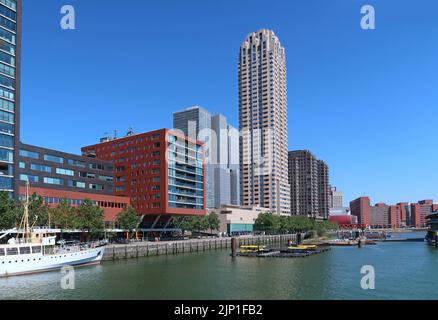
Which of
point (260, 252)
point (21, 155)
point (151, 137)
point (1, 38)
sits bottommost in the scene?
point (260, 252)

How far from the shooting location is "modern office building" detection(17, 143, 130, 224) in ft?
373

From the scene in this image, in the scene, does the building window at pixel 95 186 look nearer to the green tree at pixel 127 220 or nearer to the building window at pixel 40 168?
the building window at pixel 40 168

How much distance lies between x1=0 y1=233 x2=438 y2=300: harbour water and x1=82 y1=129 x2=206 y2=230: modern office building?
60.6m

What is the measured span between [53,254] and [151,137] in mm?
A: 76815

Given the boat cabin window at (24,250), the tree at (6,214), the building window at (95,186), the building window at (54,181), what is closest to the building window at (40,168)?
the building window at (54,181)

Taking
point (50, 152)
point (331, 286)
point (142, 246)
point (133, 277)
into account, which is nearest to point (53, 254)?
point (133, 277)

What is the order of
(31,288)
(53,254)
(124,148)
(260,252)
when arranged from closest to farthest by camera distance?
(31,288), (53,254), (260,252), (124,148)

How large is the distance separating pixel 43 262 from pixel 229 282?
1215 inches

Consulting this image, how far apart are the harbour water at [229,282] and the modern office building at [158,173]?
60642 millimetres

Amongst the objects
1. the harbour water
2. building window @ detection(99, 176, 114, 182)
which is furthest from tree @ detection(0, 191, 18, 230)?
building window @ detection(99, 176, 114, 182)

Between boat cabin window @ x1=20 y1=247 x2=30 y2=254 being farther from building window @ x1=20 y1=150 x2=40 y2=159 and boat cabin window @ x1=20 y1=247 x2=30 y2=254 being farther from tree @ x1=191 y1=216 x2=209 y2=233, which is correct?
tree @ x1=191 y1=216 x2=209 y2=233

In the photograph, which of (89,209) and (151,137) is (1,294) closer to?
(89,209)

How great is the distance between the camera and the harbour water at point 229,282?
48625 mm
